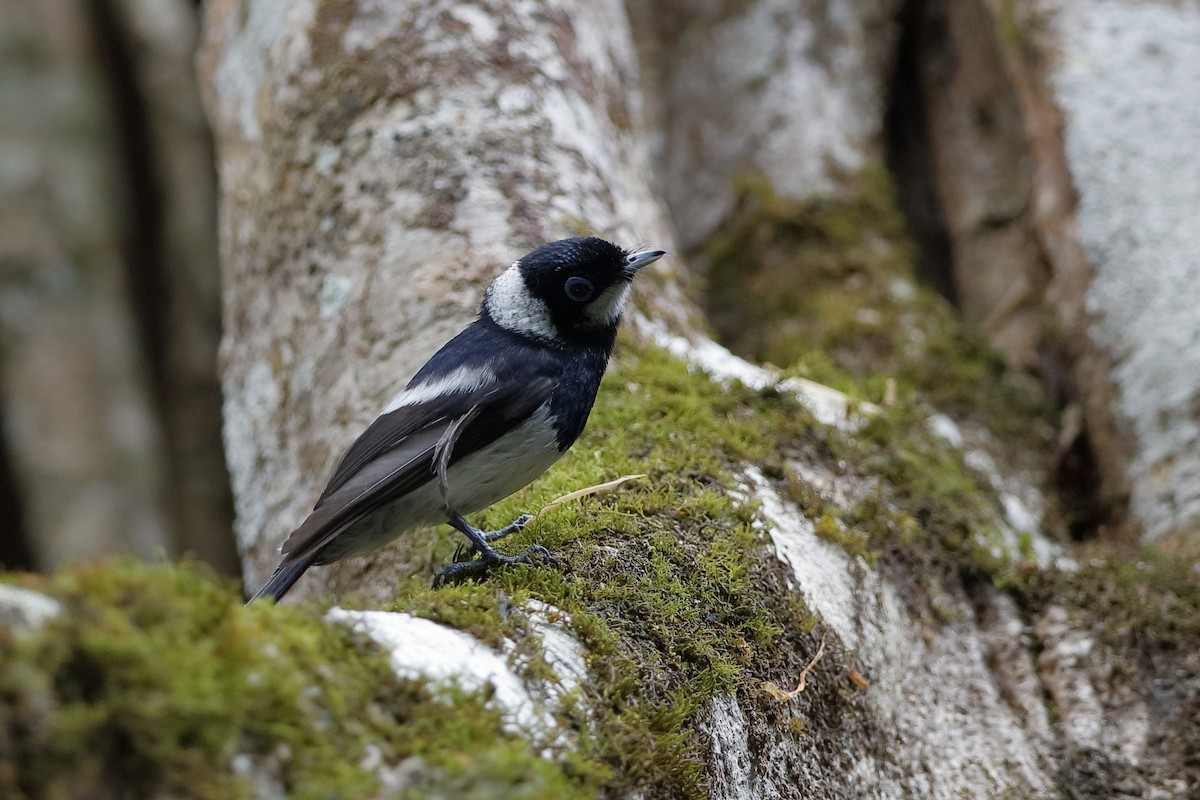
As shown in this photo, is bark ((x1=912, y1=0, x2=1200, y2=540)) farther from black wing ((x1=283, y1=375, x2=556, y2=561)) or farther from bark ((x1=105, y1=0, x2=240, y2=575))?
bark ((x1=105, y1=0, x2=240, y2=575))

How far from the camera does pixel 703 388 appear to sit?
4176 mm

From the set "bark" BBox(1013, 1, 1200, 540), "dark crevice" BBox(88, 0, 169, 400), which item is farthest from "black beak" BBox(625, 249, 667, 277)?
"dark crevice" BBox(88, 0, 169, 400)

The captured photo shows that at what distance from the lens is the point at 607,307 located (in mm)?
3732

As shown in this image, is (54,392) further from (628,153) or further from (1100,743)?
(1100,743)

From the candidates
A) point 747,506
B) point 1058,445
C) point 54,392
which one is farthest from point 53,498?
point 1058,445

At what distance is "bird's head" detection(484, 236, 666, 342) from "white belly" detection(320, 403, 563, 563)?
1.33 ft

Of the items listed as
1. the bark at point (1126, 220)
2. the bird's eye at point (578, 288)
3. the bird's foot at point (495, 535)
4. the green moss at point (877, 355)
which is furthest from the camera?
the bark at point (1126, 220)

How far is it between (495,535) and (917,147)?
488cm

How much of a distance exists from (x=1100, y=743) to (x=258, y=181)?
420 centimetres

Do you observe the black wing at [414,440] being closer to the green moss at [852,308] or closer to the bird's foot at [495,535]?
the bird's foot at [495,535]

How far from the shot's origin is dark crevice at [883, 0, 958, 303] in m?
6.79

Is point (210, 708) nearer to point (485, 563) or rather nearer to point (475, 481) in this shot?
point (485, 563)

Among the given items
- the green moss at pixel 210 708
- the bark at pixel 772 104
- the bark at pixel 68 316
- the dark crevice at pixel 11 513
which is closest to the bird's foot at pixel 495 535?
the green moss at pixel 210 708

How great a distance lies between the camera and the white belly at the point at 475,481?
10.8 ft
